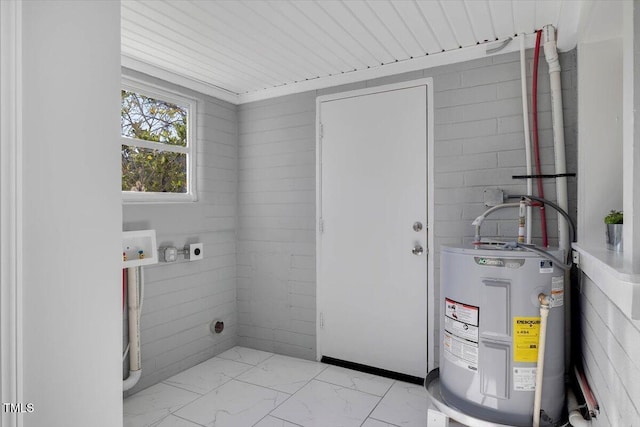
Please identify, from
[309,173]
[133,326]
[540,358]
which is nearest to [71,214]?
[133,326]

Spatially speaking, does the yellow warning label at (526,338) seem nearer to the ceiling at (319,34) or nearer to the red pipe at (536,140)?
the red pipe at (536,140)

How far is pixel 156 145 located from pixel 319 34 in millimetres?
1576

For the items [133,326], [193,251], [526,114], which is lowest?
[133,326]

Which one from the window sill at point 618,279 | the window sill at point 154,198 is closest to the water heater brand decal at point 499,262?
the window sill at point 618,279

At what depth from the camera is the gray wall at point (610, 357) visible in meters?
1.10

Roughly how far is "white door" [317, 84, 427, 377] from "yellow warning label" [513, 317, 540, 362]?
0.93 m

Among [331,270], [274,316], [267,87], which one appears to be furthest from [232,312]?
[267,87]

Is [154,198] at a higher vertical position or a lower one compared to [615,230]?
higher

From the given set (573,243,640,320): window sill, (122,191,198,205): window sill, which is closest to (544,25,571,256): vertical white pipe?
(573,243,640,320): window sill

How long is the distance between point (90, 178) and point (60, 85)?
28 cm

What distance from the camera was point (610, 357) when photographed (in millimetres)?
1378

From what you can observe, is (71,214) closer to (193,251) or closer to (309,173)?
(193,251)

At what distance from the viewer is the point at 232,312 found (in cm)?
365

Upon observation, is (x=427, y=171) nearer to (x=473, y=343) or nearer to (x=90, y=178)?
(x=473, y=343)
